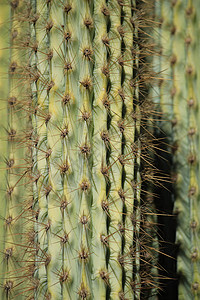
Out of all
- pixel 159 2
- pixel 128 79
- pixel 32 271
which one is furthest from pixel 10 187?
pixel 159 2

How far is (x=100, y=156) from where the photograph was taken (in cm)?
141

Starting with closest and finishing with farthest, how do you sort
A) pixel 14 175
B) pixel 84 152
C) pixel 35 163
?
pixel 84 152 → pixel 35 163 → pixel 14 175

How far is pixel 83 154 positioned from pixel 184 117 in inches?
35.1

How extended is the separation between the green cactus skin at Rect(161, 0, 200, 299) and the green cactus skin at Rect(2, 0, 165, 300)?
573 millimetres

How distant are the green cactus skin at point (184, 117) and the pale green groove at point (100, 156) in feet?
2.38

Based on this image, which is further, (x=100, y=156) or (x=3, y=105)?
(x=3, y=105)

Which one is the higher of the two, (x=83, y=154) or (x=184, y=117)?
(x=184, y=117)

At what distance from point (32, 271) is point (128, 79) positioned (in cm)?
77

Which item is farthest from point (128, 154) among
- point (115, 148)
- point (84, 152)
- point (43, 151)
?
point (43, 151)

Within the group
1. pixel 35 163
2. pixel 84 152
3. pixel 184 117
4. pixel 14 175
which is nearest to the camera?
pixel 84 152

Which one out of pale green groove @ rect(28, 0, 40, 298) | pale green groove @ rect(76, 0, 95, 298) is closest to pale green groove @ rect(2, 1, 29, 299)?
pale green groove @ rect(28, 0, 40, 298)

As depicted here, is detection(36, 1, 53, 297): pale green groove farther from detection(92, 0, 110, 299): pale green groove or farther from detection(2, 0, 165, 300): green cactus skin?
detection(92, 0, 110, 299): pale green groove

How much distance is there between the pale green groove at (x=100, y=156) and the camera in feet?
4.43

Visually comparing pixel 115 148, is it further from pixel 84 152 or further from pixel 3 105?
pixel 3 105
